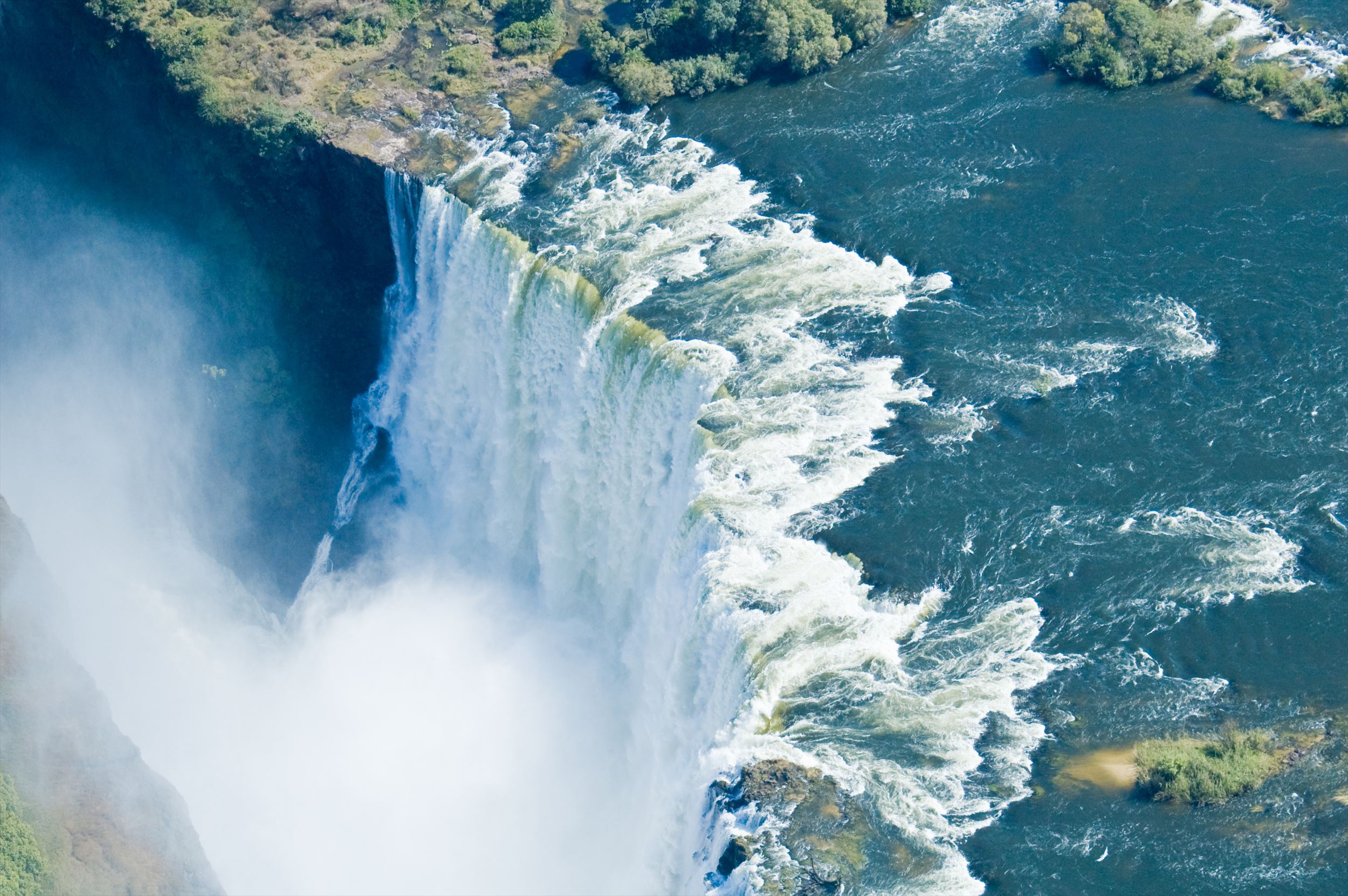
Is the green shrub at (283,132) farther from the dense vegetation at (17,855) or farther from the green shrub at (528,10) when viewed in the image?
the dense vegetation at (17,855)

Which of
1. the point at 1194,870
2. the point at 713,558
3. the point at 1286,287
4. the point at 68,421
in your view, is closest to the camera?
the point at 1194,870

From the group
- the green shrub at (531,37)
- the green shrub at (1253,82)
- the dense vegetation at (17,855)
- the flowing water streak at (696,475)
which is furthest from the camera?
the green shrub at (531,37)

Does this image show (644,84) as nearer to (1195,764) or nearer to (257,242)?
(257,242)

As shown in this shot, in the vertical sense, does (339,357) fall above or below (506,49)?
below

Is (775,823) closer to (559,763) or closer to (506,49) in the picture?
(559,763)

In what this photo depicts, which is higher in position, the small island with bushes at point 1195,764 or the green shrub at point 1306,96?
the green shrub at point 1306,96

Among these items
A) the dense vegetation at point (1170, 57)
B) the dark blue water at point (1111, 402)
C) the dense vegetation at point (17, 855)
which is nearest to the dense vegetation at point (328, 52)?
the dark blue water at point (1111, 402)

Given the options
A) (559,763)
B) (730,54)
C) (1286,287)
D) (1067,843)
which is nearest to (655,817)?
(559,763)
